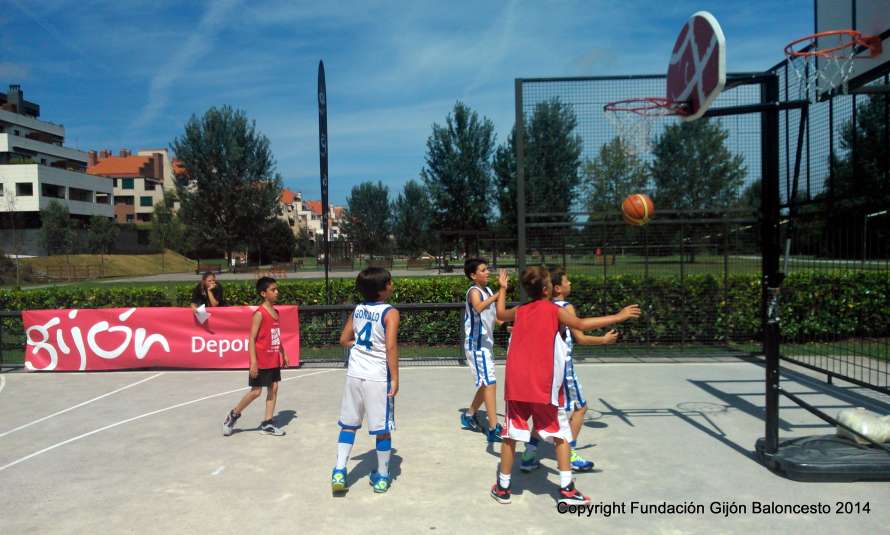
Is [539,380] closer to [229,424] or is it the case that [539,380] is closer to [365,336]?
[365,336]

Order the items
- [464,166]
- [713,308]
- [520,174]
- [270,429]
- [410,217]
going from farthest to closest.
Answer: [410,217], [464,166], [713,308], [520,174], [270,429]

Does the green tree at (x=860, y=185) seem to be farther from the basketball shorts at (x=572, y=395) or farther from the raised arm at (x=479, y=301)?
the raised arm at (x=479, y=301)

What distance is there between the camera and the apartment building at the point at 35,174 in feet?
197

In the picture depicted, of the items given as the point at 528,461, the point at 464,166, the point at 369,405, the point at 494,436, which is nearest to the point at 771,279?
the point at 528,461

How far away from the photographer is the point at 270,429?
662 centimetres

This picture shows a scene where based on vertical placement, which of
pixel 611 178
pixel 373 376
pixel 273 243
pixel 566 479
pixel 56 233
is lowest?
pixel 566 479

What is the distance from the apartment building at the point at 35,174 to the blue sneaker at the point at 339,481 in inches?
2055

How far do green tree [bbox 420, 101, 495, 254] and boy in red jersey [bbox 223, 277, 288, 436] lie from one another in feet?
116

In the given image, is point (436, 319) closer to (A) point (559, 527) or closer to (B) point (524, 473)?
(B) point (524, 473)

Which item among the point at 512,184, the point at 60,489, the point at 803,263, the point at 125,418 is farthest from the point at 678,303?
the point at 512,184

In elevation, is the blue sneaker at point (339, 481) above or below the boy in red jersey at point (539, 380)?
below

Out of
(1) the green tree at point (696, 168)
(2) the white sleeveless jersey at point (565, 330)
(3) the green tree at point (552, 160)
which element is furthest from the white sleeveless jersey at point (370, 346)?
(1) the green tree at point (696, 168)

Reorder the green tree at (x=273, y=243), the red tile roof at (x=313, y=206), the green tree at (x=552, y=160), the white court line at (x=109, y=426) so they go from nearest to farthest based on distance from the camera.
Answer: the white court line at (x=109, y=426)
the green tree at (x=552, y=160)
the green tree at (x=273, y=243)
the red tile roof at (x=313, y=206)

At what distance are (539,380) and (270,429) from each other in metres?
3.42
